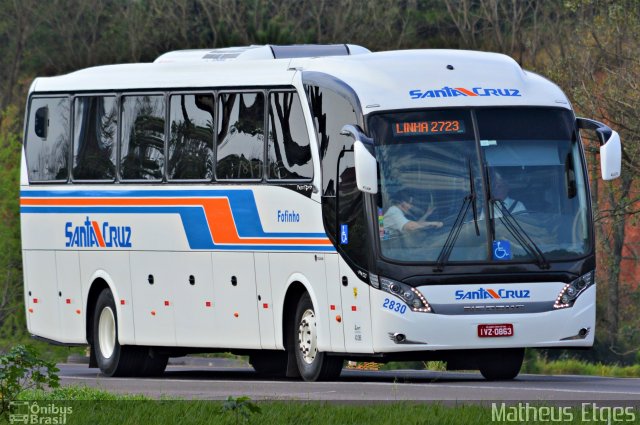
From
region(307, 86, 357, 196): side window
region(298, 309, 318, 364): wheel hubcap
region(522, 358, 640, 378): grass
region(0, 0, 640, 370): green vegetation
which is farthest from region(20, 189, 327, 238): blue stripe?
region(0, 0, 640, 370): green vegetation

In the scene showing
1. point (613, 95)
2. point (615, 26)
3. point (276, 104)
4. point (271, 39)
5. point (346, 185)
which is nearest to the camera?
point (346, 185)

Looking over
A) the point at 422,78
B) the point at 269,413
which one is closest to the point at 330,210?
the point at 422,78

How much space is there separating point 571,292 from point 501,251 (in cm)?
87

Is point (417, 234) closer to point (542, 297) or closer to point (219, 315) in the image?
point (542, 297)

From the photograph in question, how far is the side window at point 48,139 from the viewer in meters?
25.6

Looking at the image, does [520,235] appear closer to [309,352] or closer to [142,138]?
[309,352]

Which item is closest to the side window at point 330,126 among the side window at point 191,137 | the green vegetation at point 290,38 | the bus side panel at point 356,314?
the bus side panel at point 356,314

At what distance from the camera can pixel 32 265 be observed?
2614cm

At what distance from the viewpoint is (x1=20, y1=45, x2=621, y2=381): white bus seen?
20172 mm

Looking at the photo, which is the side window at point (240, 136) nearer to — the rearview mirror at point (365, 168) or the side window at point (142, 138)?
the side window at point (142, 138)

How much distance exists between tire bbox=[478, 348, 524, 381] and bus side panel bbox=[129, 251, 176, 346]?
166 inches

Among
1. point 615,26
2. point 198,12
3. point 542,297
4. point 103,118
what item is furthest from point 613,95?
point 198,12

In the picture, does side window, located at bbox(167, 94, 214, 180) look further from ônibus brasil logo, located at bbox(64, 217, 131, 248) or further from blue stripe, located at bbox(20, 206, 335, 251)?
ônibus brasil logo, located at bbox(64, 217, 131, 248)

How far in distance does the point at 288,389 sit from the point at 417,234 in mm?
2241
